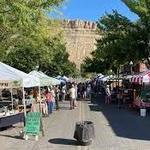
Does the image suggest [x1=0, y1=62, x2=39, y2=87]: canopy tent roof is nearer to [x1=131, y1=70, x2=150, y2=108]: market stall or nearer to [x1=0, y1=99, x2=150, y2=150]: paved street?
[x1=0, y1=99, x2=150, y2=150]: paved street

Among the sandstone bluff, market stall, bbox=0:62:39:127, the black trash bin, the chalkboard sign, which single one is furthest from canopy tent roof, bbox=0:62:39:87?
the sandstone bluff

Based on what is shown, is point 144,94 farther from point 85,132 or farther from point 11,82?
point 85,132

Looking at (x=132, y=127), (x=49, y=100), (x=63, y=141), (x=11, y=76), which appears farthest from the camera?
(x=49, y=100)

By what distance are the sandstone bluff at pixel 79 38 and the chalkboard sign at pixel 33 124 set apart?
132m

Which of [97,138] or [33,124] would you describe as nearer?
[33,124]

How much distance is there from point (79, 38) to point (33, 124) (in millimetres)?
140490

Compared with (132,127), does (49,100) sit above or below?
above

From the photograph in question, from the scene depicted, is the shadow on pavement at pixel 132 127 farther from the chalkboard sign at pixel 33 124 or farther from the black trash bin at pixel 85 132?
the chalkboard sign at pixel 33 124

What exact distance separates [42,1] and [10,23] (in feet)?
6.01

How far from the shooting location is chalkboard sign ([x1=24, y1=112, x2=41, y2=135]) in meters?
20.4

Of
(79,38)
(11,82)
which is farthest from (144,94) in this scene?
(79,38)

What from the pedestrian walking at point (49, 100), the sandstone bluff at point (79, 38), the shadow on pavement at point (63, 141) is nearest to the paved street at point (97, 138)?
the shadow on pavement at point (63, 141)

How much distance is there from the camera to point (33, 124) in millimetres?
20406

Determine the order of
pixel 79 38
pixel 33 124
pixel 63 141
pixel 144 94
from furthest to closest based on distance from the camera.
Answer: pixel 79 38, pixel 144 94, pixel 33 124, pixel 63 141
